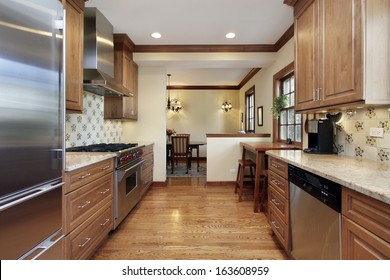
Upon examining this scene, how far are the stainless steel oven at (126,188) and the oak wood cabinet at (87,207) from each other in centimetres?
10

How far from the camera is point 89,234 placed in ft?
5.79

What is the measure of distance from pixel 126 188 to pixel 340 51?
8.33ft

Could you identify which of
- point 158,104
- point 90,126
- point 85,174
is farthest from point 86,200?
point 158,104

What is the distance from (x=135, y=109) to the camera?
405 centimetres

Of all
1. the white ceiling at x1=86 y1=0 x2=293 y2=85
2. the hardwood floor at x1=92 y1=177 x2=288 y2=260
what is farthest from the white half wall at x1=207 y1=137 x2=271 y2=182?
the white ceiling at x1=86 y1=0 x2=293 y2=85

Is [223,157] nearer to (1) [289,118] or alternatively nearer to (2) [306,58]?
(1) [289,118]

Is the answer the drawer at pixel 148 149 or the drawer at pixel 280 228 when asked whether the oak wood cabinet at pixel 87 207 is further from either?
the drawer at pixel 280 228

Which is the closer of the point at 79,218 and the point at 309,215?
the point at 309,215

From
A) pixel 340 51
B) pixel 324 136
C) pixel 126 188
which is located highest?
pixel 340 51

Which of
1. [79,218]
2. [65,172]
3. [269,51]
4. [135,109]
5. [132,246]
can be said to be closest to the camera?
[65,172]

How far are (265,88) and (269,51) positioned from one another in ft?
→ 2.95

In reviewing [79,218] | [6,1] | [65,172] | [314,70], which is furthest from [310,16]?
[79,218]

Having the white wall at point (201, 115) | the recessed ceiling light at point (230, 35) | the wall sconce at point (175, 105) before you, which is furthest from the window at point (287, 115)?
the wall sconce at point (175, 105)

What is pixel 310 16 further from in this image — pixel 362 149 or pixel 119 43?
pixel 119 43
